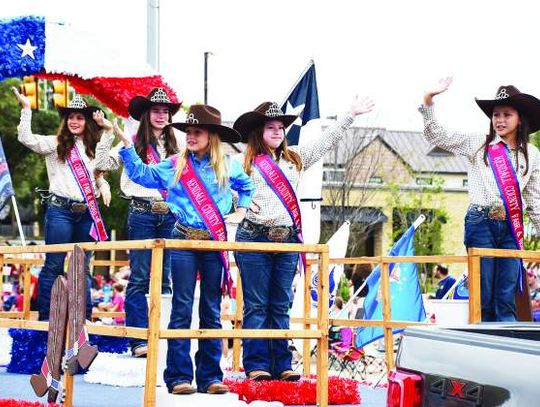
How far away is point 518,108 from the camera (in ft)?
26.3

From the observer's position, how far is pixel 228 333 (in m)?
6.43

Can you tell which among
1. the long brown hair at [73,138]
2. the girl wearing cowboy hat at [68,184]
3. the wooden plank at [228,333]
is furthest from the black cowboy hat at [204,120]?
the long brown hair at [73,138]

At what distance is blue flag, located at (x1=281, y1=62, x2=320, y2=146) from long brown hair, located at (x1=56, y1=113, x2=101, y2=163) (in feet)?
9.40

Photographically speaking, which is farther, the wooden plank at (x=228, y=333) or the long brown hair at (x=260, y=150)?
the long brown hair at (x=260, y=150)

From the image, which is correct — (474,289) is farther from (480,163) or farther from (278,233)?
(278,233)

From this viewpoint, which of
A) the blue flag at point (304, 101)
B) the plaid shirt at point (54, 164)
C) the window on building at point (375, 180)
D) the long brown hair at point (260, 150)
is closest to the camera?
the long brown hair at point (260, 150)

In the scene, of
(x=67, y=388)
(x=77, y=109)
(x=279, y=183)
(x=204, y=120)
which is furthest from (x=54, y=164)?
(x=67, y=388)

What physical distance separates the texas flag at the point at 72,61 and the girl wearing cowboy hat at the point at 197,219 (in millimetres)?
2933

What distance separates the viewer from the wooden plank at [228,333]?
246 inches

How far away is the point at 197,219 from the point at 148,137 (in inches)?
80.6

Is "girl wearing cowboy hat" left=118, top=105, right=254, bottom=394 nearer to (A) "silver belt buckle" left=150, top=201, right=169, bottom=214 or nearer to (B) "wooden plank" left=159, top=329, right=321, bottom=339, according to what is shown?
(B) "wooden plank" left=159, top=329, right=321, bottom=339

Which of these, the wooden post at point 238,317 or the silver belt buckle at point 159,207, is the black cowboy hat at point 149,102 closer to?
the silver belt buckle at point 159,207

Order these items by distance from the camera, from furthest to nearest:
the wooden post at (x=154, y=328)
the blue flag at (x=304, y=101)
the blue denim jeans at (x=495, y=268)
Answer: the blue flag at (x=304, y=101) < the blue denim jeans at (x=495, y=268) < the wooden post at (x=154, y=328)

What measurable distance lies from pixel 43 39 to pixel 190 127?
348 cm
